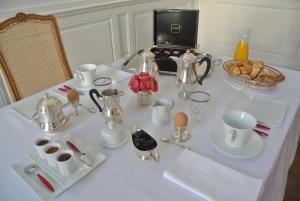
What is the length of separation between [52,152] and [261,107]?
740mm

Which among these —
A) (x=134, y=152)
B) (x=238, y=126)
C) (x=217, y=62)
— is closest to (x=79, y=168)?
(x=134, y=152)

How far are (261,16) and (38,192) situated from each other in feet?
8.60

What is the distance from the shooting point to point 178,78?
0.97 m

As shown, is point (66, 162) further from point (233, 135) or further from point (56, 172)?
point (233, 135)

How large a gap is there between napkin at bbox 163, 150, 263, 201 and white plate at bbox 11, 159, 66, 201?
0.88ft

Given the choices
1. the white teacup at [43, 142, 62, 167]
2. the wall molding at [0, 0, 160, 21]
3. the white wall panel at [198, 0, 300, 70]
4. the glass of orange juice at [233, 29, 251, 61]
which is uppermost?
the wall molding at [0, 0, 160, 21]

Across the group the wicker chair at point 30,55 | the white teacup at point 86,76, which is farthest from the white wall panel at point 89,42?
the white teacup at point 86,76

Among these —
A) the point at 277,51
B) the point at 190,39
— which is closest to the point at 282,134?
the point at 190,39

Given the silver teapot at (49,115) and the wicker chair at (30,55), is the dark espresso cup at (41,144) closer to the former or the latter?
the silver teapot at (49,115)

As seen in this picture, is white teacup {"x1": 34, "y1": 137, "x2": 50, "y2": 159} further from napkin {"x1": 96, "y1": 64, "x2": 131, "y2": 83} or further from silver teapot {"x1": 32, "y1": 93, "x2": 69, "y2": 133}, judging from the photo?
napkin {"x1": 96, "y1": 64, "x2": 131, "y2": 83}

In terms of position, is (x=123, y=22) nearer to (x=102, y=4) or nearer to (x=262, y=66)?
(x=102, y=4)

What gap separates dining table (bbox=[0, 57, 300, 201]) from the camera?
0.57 meters

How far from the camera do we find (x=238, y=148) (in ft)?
2.25

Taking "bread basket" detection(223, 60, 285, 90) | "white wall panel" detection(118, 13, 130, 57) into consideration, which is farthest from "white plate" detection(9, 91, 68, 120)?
"white wall panel" detection(118, 13, 130, 57)
